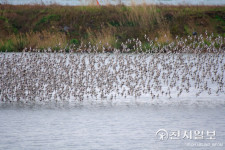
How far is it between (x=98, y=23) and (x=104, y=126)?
27.3 m

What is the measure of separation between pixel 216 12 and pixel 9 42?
19.1 m

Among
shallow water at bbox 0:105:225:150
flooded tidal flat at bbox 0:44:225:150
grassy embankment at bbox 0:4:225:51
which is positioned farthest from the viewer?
grassy embankment at bbox 0:4:225:51

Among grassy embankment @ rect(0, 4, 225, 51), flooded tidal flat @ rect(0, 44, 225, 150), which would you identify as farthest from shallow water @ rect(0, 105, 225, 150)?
grassy embankment @ rect(0, 4, 225, 51)

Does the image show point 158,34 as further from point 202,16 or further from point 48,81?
point 48,81

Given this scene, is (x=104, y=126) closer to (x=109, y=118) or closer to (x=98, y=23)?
(x=109, y=118)

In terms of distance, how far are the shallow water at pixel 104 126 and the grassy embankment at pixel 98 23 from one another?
16245 millimetres

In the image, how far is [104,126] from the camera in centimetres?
1098

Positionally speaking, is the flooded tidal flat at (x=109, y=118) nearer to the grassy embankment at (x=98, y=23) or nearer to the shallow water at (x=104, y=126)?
the shallow water at (x=104, y=126)

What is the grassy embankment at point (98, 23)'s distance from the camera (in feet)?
103

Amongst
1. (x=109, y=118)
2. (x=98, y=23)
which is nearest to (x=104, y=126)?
(x=109, y=118)

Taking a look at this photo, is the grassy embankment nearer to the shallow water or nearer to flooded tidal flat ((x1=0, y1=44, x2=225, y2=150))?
flooded tidal flat ((x1=0, y1=44, x2=225, y2=150))

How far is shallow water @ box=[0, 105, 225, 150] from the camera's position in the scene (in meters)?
9.45

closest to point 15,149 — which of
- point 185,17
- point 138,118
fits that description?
point 138,118

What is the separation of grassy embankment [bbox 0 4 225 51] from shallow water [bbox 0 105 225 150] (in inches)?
640
